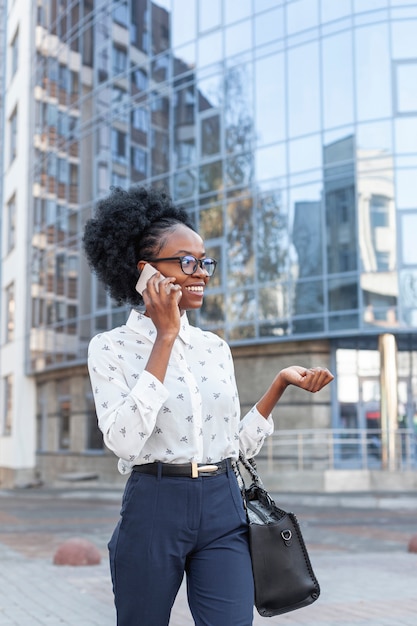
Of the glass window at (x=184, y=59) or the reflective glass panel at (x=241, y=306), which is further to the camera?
the glass window at (x=184, y=59)

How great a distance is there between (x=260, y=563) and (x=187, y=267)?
918 mm

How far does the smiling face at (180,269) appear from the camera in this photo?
2912 millimetres

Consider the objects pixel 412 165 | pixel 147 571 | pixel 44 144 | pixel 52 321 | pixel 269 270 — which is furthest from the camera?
pixel 44 144

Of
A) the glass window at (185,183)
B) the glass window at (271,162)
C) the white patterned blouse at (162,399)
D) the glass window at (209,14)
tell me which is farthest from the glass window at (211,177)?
the white patterned blouse at (162,399)

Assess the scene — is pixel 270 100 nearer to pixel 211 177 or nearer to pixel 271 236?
pixel 211 177

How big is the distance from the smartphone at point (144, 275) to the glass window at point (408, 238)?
17467 mm

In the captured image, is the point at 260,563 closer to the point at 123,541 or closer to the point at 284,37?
the point at 123,541

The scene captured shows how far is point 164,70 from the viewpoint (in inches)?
985

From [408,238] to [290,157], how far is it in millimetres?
3436

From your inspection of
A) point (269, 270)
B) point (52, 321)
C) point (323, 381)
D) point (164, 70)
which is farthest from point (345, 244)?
point (323, 381)

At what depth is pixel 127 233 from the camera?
3.01m

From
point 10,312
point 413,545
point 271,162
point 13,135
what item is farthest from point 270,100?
point 13,135

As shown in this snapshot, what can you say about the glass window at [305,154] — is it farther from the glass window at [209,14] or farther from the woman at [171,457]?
the woman at [171,457]

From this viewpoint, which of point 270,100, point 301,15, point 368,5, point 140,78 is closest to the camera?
point 368,5
